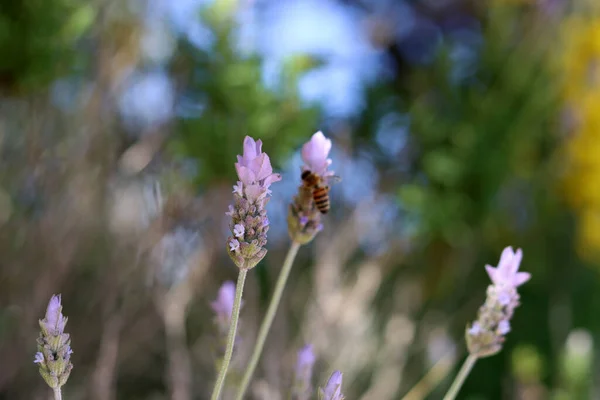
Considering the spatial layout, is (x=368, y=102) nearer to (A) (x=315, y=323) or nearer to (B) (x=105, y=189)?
(A) (x=315, y=323)

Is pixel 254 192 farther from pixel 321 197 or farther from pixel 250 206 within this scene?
pixel 321 197

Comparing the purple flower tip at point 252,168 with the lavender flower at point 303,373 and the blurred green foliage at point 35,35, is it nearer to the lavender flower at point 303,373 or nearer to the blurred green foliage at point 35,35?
the lavender flower at point 303,373

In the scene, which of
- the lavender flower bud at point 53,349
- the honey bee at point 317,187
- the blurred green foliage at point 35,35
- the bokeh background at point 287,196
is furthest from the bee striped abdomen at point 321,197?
the blurred green foliage at point 35,35

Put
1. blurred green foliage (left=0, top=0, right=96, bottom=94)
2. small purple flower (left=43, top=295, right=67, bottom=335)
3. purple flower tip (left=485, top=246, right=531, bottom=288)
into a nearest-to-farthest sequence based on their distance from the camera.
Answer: small purple flower (left=43, top=295, right=67, bottom=335) → purple flower tip (left=485, top=246, right=531, bottom=288) → blurred green foliage (left=0, top=0, right=96, bottom=94)

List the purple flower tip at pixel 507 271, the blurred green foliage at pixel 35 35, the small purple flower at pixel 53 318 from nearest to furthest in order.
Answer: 1. the small purple flower at pixel 53 318
2. the purple flower tip at pixel 507 271
3. the blurred green foliage at pixel 35 35

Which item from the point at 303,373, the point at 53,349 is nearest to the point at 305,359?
the point at 303,373

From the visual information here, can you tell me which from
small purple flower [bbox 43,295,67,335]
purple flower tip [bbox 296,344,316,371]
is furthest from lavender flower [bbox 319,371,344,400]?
small purple flower [bbox 43,295,67,335]

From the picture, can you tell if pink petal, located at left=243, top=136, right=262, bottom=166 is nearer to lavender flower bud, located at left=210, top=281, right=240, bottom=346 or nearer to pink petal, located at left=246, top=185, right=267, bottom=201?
pink petal, located at left=246, top=185, right=267, bottom=201
